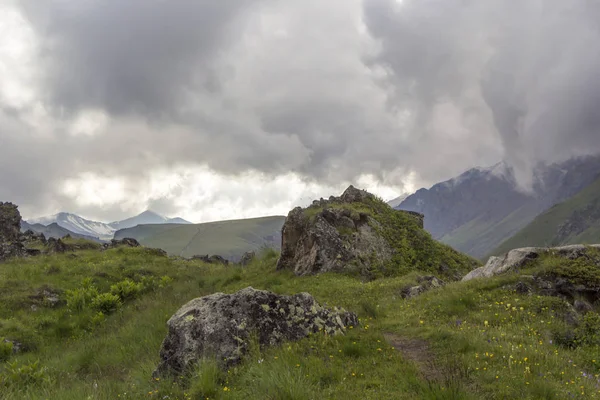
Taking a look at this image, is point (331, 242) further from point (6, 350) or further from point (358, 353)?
point (6, 350)

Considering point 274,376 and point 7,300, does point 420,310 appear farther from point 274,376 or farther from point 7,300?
point 7,300

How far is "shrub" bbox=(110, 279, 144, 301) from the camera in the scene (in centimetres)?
2256

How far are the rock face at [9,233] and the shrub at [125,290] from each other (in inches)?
696

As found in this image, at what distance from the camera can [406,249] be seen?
27.6 metres

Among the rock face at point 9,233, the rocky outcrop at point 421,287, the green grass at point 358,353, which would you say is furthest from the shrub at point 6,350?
the rock face at point 9,233

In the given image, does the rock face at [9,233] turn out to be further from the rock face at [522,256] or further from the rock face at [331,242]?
the rock face at [522,256]

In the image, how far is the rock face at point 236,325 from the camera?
9.43 meters

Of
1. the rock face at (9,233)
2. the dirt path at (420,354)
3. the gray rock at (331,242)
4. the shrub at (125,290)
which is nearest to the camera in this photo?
the dirt path at (420,354)

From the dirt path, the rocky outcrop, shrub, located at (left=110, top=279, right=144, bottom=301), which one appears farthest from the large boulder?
the dirt path

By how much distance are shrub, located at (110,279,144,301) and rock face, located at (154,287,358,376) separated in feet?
46.0

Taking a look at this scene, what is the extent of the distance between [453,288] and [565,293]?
12.6 feet

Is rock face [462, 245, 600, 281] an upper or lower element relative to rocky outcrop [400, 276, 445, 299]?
upper

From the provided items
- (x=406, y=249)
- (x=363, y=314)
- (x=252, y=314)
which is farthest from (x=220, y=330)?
(x=406, y=249)

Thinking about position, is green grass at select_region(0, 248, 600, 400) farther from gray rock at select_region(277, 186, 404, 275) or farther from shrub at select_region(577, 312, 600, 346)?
gray rock at select_region(277, 186, 404, 275)
